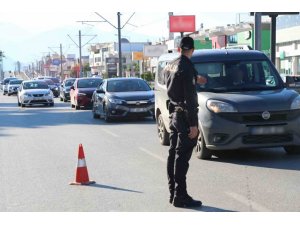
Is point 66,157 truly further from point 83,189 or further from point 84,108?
point 84,108

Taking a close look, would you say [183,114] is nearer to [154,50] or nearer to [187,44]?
[187,44]

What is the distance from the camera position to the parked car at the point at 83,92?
25688 mm

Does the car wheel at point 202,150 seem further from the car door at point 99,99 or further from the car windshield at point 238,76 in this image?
the car door at point 99,99

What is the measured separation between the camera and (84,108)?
26625mm

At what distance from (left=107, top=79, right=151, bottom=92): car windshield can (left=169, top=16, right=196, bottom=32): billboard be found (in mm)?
48706

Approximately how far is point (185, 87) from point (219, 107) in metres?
3.20

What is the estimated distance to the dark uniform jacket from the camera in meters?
6.43

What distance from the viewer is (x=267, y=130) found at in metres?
9.51

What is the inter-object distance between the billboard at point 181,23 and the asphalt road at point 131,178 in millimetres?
54916

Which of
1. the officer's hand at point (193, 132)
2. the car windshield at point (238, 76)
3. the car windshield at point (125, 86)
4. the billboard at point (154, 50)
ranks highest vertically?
the billboard at point (154, 50)

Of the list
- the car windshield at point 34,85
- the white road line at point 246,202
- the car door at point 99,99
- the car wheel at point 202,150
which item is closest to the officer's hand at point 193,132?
the white road line at point 246,202

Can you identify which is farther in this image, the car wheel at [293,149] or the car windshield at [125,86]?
the car windshield at [125,86]
